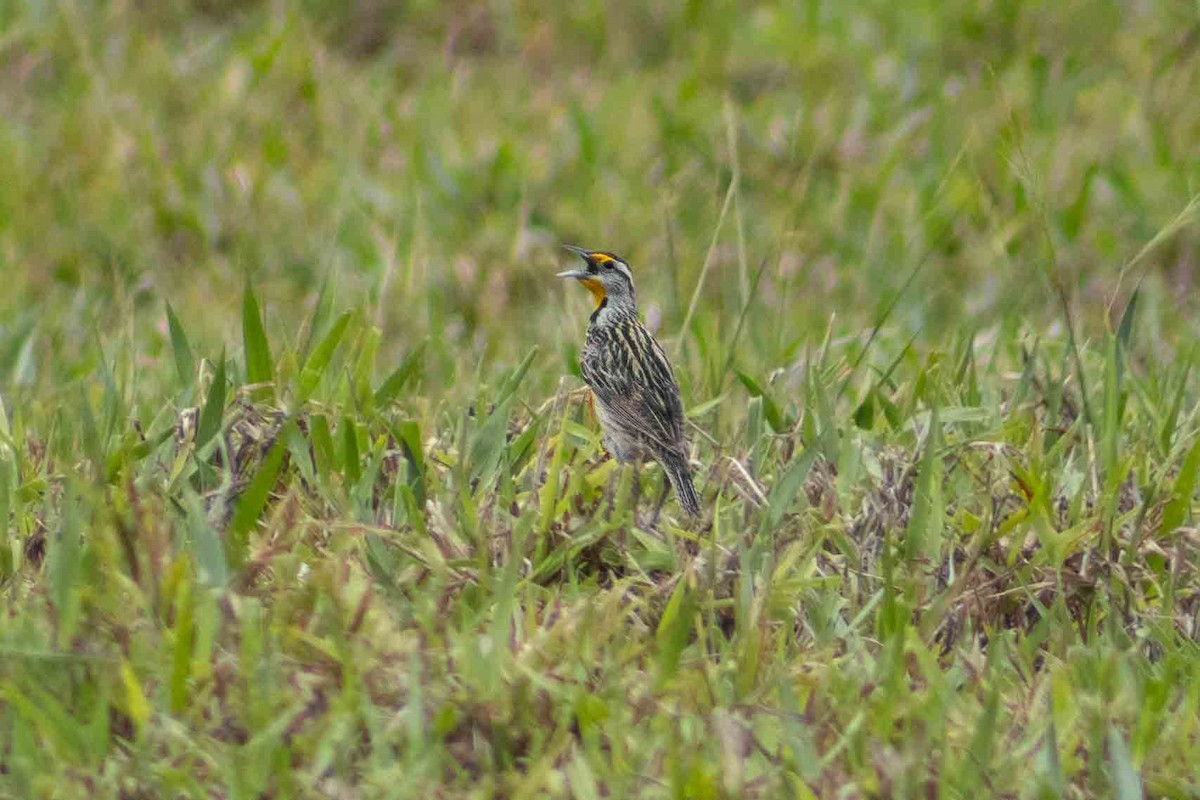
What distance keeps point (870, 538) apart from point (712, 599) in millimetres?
488

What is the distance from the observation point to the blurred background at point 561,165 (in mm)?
6340

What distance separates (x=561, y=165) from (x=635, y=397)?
3425mm

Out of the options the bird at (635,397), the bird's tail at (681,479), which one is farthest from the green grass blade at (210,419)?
the bird's tail at (681,479)

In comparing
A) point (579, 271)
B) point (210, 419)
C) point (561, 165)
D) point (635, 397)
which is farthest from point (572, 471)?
point (561, 165)

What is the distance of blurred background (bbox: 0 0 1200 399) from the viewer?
6.34 m

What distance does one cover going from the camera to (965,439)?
4414 mm

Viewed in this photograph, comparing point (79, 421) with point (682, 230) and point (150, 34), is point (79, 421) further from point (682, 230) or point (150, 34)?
point (150, 34)

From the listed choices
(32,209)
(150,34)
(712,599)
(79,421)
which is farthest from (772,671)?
(150,34)

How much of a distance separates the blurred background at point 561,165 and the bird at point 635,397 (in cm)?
57

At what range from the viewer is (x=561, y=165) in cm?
756

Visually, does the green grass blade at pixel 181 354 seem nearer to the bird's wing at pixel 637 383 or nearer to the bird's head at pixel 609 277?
the bird's wing at pixel 637 383

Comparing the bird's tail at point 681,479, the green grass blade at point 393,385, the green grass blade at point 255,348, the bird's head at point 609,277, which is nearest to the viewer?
the bird's tail at point 681,479

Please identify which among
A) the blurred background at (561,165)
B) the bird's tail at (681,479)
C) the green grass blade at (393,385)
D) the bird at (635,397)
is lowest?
the blurred background at (561,165)

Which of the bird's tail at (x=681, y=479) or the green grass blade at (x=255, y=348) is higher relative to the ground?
the green grass blade at (x=255, y=348)
